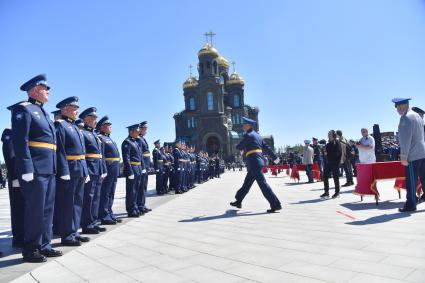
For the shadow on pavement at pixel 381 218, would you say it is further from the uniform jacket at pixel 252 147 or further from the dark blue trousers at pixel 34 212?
the dark blue trousers at pixel 34 212

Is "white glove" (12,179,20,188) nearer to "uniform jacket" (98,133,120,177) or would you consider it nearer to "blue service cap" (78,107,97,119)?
"blue service cap" (78,107,97,119)

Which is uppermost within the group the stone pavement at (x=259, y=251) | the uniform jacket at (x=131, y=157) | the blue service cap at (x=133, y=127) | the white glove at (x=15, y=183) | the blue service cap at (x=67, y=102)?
the blue service cap at (x=67, y=102)

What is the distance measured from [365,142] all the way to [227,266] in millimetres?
8799

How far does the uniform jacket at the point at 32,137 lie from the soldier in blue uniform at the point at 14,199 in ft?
3.47

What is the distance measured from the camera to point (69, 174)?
18.2 ft

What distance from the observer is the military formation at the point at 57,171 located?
184 inches

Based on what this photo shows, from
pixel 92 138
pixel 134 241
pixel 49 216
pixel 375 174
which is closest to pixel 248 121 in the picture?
pixel 375 174

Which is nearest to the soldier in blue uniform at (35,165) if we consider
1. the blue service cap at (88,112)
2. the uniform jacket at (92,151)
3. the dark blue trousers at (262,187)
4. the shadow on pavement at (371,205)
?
the uniform jacket at (92,151)

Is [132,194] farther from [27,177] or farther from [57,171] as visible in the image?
[27,177]

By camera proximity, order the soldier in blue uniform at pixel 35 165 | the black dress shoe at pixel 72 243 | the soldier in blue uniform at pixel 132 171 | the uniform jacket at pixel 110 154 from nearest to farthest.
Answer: the soldier in blue uniform at pixel 35 165, the black dress shoe at pixel 72 243, the uniform jacket at pixel 110 154, the soldier in blue uniform at pixel 132 171

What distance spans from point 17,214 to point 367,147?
31.3ft

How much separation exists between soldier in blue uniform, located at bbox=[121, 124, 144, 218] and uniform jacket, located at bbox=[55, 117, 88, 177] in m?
2.28

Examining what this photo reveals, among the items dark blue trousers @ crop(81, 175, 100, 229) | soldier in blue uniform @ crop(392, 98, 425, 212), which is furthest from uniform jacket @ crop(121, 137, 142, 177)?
soldier in blue uniform @ crop(392, 98, 425, 212)

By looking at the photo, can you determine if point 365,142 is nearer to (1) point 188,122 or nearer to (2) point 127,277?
(2) point 127,277
